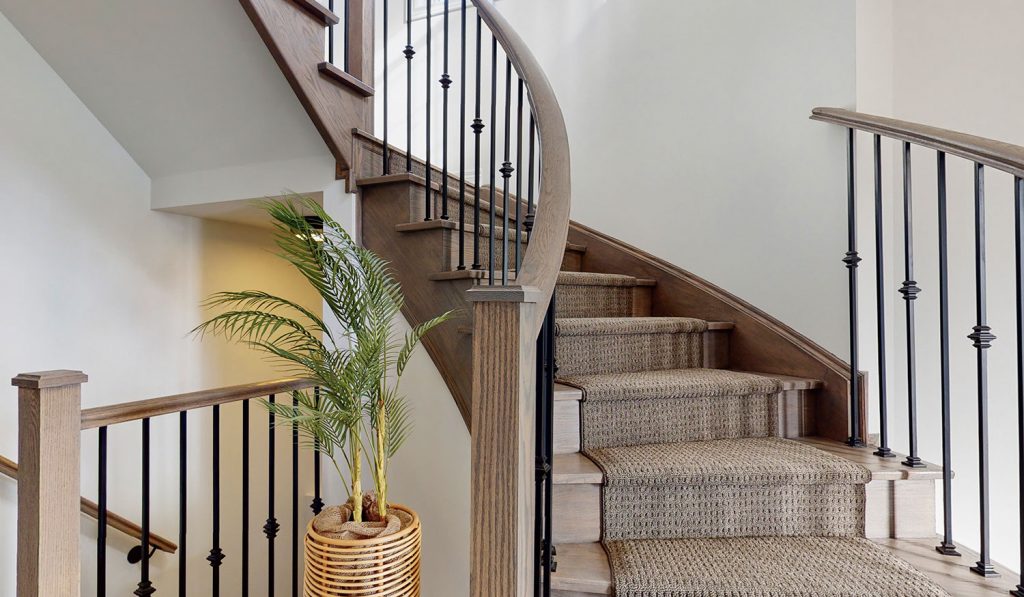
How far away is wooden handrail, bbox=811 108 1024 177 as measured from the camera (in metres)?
1.21

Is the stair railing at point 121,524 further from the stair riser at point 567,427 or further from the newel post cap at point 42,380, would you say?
the stair riser at point 567,427

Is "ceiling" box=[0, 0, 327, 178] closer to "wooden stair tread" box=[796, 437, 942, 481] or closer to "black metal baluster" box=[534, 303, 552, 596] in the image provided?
"black metal baluster" box=[534, 303, 552, 596]

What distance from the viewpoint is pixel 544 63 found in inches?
112

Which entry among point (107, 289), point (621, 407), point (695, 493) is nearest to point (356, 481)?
point (621, 407)

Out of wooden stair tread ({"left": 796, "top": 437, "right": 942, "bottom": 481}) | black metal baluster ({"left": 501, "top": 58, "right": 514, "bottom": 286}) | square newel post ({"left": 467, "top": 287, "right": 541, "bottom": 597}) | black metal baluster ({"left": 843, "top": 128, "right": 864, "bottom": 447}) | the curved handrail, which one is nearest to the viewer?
square newel post ({"left": 467, "top": 287, "right": 541, "bottom": 597})

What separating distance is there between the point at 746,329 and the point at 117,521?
2707 millimetres

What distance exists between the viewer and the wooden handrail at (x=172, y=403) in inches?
53.1

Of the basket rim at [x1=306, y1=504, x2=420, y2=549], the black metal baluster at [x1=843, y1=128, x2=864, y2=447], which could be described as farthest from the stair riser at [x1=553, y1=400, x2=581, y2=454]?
the black metal baluster at [x1=843, y1=128, x2=864, y2=447]

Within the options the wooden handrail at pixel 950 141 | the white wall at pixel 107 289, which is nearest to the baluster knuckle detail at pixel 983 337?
the wooden handrail at pixel 950 141

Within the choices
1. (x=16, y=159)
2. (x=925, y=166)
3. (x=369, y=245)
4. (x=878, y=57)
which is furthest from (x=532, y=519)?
(x=16, y=159)

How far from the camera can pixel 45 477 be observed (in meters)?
1.26

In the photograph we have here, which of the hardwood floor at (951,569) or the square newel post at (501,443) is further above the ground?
the square newel post at (501,443)

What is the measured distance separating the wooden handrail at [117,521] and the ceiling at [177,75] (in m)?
1.35

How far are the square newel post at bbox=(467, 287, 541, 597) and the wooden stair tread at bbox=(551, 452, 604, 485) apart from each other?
422 millimetres
